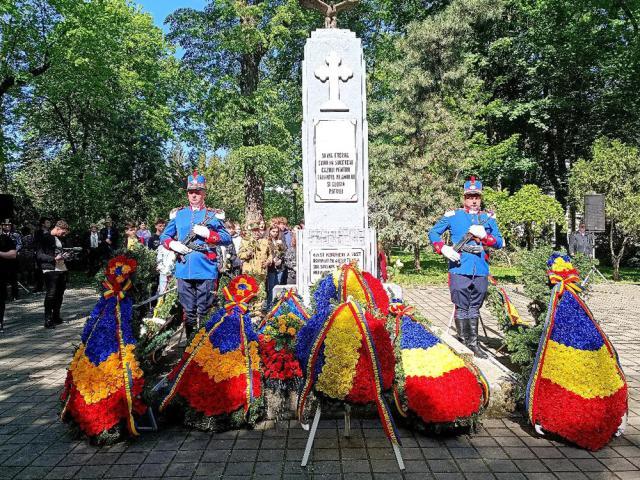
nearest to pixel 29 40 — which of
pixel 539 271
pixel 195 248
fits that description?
pixel 195 248

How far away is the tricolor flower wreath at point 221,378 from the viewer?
427cm

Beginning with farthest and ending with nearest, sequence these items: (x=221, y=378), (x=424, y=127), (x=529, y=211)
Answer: (x=424, y=127)
(x=529, y=211)
(x=221, y=378)

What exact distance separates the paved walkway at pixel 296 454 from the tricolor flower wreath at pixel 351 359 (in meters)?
0.55

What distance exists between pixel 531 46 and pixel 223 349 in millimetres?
25628

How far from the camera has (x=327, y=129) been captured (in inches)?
271

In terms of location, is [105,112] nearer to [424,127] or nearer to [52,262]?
[424,127]

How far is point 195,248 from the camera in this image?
570 cm

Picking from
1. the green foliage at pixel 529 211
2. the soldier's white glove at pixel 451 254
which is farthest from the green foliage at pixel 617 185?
the soldier's white glove at pixel 451 254

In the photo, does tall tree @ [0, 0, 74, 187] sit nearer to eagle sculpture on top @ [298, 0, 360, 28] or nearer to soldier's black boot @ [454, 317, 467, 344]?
eagle sculpture on top @ [298, 0, 360, 28]

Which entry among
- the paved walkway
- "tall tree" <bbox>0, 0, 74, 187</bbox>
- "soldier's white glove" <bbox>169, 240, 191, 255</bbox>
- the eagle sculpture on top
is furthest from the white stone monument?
"tall tree" <bbox>0, 0, 74, 187</bbox>

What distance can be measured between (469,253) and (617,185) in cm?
1456

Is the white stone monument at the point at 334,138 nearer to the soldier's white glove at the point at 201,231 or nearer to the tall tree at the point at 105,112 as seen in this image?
the soldier's white glove at the point at 201,231

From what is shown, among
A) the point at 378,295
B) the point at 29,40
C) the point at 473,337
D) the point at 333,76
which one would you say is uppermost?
the point at 29,40

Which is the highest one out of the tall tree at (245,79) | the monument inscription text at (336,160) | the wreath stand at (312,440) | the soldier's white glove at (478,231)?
the tall tree at (245,79)
